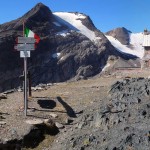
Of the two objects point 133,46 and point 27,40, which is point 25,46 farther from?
point 133,46

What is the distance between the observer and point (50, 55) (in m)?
119

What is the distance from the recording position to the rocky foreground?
1098 cm

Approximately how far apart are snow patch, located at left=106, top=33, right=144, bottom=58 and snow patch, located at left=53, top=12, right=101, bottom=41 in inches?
470

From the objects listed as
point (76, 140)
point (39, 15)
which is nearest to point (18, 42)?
point (76, 140)

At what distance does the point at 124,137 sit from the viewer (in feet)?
35.0

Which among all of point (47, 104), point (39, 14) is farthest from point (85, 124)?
point (39, 14)

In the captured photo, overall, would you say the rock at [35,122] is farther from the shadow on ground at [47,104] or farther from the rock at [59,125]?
the shadow on ground at [47,104]

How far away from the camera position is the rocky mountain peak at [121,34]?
150 meters

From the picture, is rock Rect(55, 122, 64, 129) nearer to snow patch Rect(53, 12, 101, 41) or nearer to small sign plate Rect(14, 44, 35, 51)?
small sign plate Rect(14, 44, 35, 51)

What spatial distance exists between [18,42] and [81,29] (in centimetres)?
11982

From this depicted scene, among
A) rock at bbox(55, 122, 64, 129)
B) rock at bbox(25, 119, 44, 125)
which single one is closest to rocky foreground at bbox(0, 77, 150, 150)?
rock at bbox(55, 122, 64, 129)

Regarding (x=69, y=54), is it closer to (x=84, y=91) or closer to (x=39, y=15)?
(x=39, y=15)

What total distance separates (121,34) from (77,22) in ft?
70.0

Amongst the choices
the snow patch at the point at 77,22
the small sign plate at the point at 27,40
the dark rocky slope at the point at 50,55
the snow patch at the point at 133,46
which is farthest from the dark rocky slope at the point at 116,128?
the snow patch at the point at 77,22
